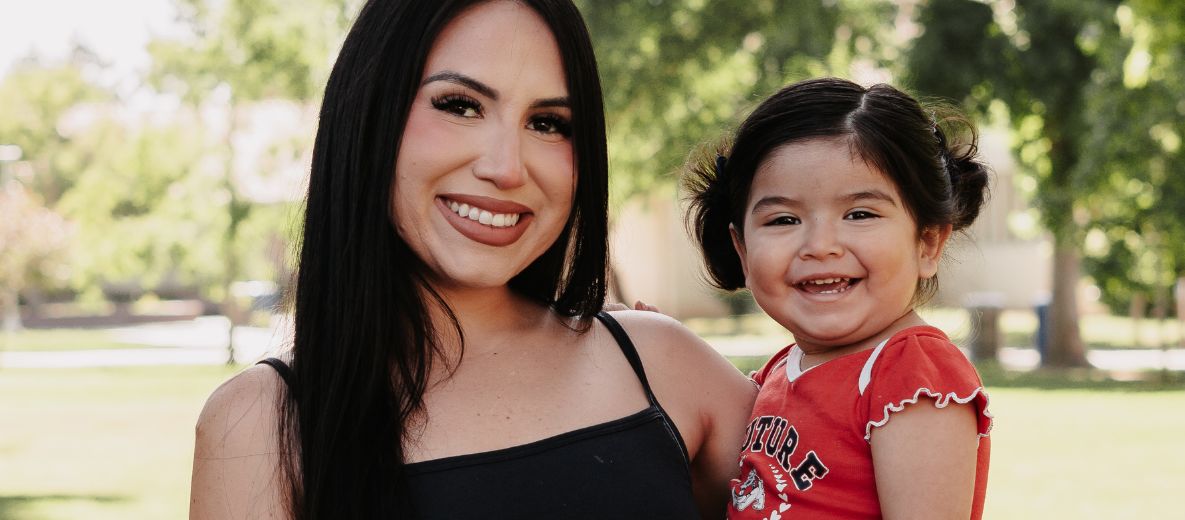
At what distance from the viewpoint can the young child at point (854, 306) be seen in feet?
7.35

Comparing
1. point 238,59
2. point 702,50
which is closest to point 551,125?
point 702,50

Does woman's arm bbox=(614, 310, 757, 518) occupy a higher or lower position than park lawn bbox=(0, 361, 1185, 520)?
higher

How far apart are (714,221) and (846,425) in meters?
0.68

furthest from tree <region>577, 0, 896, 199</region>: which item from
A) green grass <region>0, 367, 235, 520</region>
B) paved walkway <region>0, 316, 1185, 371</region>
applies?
green grass <region>0, 367, 235, 520</region>

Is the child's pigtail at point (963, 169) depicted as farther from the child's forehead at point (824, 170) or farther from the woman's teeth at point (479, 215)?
the woman's teeth at point (479, 215)

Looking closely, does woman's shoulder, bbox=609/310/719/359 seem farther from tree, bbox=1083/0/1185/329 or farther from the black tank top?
tree, bbox=1083/0/1185/329

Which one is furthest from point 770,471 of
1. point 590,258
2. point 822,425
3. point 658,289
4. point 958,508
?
point 658,289

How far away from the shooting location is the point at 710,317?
1400 inches

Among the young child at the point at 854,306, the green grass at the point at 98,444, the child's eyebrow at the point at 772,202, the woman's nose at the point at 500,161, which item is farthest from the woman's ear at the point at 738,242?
the green grass at the point at 98,444


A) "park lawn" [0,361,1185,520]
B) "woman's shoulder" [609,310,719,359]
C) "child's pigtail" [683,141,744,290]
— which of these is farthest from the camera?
"park lawn" [0,361,1185,520]

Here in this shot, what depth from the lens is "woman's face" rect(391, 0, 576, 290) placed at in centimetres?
229

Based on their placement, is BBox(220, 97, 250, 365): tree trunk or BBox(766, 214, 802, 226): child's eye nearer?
BBox(766, 214, 802, 226): child's eye

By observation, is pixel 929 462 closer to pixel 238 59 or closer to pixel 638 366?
pixel 638 366

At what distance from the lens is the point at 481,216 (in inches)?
91.3
